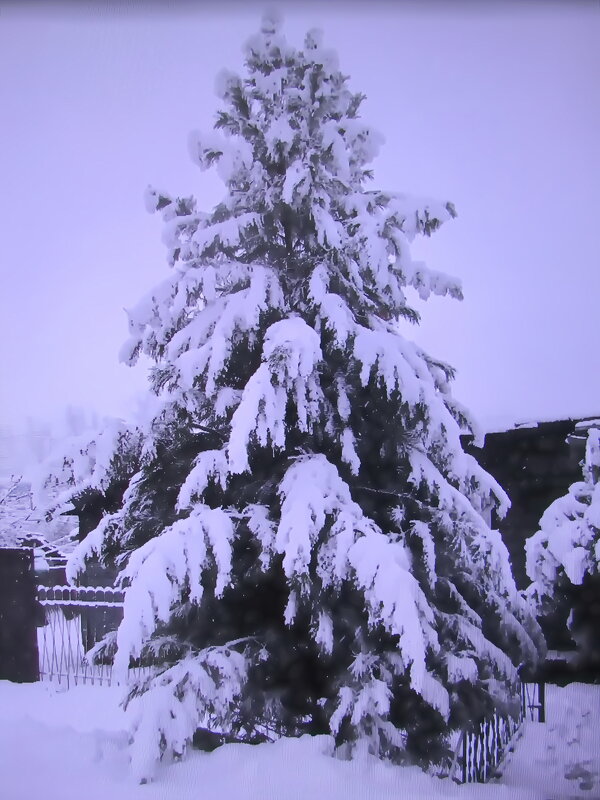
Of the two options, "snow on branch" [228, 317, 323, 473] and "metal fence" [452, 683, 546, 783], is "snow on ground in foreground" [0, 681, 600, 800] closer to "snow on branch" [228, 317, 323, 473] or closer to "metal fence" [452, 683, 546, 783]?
"metal fence" [452, 683, 546, 783]

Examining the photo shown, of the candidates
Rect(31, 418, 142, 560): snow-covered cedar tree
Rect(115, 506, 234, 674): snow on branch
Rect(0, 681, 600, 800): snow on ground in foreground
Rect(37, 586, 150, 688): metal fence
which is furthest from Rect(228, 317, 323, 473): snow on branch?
Rect(37, 586, 150, 688): metal fence

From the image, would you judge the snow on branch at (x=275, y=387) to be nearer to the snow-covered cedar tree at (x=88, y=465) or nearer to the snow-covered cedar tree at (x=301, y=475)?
the snow-covered cedar tree at (x=301, y=475)

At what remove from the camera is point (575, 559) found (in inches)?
229

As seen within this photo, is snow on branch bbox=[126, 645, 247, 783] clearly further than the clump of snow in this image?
No

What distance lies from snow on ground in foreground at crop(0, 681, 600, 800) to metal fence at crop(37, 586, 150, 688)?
138 cm

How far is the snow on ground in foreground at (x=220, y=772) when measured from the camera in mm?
3270

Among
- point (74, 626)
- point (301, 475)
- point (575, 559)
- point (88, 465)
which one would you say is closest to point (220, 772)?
point (301, 475)

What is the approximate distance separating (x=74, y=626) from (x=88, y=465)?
4599 millimetres

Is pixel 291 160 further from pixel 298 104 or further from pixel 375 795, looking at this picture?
pixel 375 795

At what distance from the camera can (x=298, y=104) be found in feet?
12.5

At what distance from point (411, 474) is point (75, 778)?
2721 mm

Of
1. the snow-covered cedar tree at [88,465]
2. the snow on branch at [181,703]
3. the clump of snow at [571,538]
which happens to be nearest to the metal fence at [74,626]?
the snow-covered cedar tree at [88,465]

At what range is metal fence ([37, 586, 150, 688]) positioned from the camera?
→ 6246 millimetres

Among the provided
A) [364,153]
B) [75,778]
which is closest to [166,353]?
[364,153]
